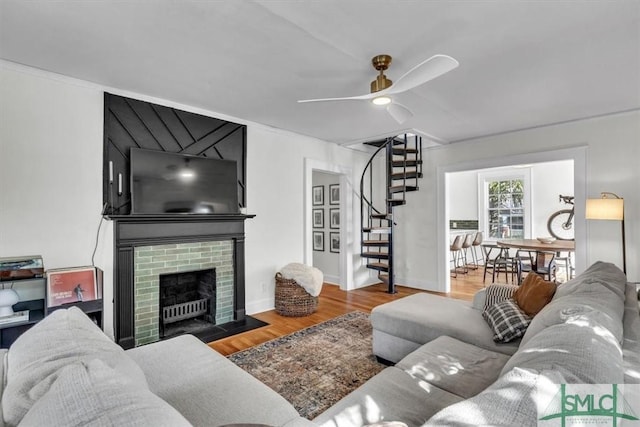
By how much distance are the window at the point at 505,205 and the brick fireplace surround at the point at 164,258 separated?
261 inches

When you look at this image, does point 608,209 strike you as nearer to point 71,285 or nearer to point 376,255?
point 376,255

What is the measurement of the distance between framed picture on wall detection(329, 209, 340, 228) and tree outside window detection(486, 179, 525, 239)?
455 centimetres

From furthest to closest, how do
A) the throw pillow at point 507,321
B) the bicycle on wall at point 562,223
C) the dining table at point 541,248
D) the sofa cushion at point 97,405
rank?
1. the bicycle on wall at point 562,223
2. the dining table at point 541,248
3. the throw pillow at point 507,321
4. the sofa cushion at point 97,405

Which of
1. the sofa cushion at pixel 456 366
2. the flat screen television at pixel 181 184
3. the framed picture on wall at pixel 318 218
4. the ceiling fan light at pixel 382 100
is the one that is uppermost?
the ceiling fan light at pixel 382 100

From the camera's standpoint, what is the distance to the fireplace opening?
11.3ft

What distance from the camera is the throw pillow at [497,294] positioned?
2580 mm

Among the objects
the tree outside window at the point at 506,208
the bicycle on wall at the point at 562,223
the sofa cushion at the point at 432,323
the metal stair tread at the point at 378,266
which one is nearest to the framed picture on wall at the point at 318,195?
the metal stair tread at the point at 378,266

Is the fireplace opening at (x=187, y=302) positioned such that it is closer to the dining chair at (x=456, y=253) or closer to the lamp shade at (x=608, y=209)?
the lamp shade at (x=608, y=209)

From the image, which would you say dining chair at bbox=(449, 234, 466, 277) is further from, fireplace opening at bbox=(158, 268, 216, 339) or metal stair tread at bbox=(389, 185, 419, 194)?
fireplace opening at bbox=(158, 268, 216, 339)

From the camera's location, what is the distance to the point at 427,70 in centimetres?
188

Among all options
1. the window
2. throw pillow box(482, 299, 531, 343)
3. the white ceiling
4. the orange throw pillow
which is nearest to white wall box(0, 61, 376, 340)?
the white ceiling

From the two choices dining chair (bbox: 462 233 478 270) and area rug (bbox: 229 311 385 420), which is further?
dining chair (bbox: 462 233 478 270)

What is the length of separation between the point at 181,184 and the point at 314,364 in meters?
2.28

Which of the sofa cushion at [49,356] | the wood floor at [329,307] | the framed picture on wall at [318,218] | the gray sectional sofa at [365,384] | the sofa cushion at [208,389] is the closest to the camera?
the gray sectional sofa at [365,384]
